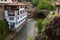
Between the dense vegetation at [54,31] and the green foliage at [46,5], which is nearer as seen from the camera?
the dense vegetation at [54,31]

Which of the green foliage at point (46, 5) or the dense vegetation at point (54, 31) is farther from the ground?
the dense vegetation at point (54, 31)

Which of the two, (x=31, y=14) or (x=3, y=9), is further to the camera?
(x=31, y=14)

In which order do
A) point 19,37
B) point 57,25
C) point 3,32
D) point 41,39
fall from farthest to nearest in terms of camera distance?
point 19,37 < point 3,32 < point 41,39 < point 57,25

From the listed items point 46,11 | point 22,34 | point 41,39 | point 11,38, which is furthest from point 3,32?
point 46,11

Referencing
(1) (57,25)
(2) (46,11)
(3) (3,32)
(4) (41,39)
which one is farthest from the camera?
(2) (46,11)

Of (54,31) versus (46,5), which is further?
(46,5)

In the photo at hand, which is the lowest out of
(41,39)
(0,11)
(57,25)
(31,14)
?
(31,14)

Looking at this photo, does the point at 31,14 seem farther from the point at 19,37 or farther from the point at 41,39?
the point at 41,39

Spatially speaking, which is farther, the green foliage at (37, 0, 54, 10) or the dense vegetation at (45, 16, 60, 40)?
the green foliage at (37, 0, 54, 10)

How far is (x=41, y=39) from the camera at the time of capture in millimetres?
6492

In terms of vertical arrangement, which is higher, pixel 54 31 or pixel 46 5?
pixel 54 31

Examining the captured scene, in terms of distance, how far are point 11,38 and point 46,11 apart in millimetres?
18027

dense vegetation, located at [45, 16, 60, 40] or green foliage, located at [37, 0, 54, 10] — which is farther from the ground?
dense vegetation, located at [45, 16, 60, 40]

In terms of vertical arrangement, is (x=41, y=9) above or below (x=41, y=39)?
below
